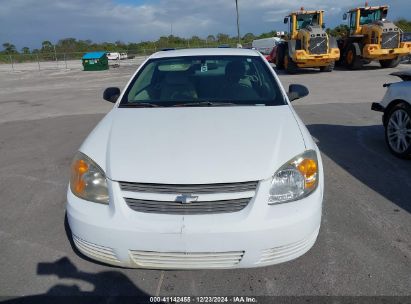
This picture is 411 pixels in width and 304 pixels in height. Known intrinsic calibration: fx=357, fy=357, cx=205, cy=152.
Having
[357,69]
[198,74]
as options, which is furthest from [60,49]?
[198,74]

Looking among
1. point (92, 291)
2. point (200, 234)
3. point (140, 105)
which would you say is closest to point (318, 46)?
point (140, 105)

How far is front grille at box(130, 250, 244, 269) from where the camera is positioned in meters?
2.20

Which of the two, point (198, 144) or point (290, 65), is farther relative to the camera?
point (290, 65)

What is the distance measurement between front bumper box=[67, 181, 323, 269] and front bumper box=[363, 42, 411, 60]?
52.7ft

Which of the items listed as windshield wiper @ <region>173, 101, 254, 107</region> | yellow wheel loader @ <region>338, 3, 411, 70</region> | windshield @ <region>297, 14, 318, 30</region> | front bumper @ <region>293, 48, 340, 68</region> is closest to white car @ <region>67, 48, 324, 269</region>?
windshield wiper @ <region>173, 101, 254, 107</region>

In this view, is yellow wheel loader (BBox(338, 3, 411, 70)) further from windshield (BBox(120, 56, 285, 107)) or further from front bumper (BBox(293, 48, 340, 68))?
windshield (BBox(120, 56, 285, 107))

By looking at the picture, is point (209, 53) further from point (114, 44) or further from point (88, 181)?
point (114, 44)

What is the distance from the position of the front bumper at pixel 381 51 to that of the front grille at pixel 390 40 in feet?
0.60

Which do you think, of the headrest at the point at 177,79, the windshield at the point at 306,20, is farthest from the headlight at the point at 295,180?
the windshield at the point at 306,20

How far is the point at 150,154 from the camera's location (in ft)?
8.05

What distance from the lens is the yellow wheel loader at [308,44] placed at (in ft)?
53.0

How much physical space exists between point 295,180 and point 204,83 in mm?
1726

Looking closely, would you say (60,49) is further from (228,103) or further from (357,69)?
(228,103)

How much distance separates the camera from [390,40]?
16094mm
